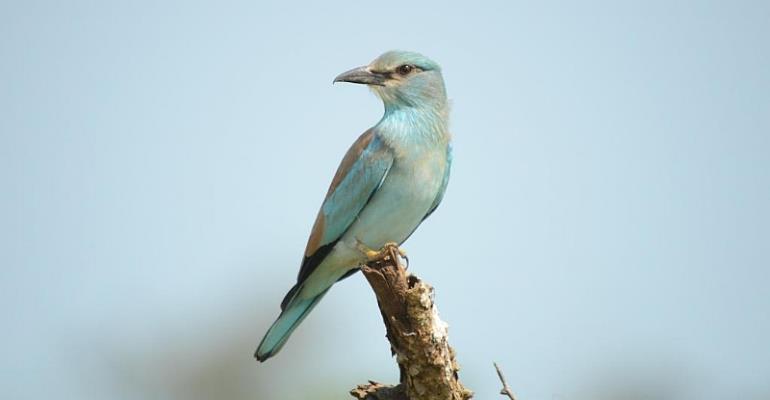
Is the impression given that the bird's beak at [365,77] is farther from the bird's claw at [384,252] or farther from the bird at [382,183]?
the bird's claw at [384,252]

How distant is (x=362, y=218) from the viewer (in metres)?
6.35

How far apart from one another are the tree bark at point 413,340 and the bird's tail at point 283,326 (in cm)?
153

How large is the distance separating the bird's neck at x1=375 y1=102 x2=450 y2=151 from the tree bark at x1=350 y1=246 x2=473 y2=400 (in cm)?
146

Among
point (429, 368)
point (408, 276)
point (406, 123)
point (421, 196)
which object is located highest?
point (406, 123)

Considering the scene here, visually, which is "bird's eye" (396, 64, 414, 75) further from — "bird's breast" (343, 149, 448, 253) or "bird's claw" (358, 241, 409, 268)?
"bird's claw" (358, 241, 409, 268)

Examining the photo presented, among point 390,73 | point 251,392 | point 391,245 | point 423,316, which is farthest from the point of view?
point 251,392

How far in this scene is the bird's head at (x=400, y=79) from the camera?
659cm

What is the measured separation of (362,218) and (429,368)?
1683mm

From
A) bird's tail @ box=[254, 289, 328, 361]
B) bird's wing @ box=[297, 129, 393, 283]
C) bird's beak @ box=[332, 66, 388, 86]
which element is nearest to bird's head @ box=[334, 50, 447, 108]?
bird's beak @ box=[332, 66, 388, 86]

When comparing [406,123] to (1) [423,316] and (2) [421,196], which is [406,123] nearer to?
(2) [421,196]

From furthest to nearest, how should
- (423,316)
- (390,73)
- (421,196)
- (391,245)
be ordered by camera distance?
(390,73)
(421,196)
(391,245)
(423,316)

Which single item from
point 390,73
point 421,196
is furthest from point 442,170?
point 390,73

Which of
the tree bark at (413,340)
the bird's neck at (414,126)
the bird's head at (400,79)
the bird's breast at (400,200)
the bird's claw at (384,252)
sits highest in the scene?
the bird's head at (400,79)

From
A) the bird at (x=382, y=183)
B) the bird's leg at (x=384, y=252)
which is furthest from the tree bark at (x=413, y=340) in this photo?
the bird at (x=382, y=183)
